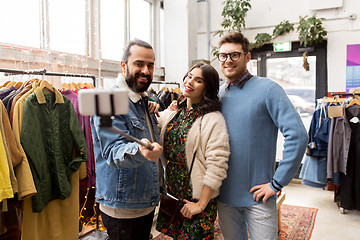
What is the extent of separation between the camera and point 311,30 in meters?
4.79

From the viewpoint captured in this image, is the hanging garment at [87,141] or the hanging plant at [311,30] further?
the hanging plant at [311,30]

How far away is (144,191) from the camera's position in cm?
148

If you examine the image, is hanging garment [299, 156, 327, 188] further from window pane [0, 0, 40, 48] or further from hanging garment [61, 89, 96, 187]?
window pane [0, 0, 40, 48]

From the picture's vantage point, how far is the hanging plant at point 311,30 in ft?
15.6

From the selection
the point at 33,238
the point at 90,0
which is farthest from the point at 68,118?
the point at 90,0

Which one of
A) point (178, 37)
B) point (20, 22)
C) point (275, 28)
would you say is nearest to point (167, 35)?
point (178, 37)

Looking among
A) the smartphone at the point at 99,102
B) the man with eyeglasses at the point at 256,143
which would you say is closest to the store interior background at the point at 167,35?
the man with eyeglasses at the point at 256,143

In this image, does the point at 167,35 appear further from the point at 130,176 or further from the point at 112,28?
the point at 130,176

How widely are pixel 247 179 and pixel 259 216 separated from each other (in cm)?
21

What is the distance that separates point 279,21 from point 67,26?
361 centimetres

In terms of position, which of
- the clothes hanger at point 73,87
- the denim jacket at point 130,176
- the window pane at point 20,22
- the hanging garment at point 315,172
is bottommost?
the hanging garment at point 315,172

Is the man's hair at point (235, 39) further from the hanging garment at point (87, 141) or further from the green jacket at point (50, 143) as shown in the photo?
the hanging garment at point (87, 141)

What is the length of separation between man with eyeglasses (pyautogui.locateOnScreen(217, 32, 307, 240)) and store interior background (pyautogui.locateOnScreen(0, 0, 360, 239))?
7.49 feet

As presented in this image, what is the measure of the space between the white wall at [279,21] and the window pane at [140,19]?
Result: 35 cm
